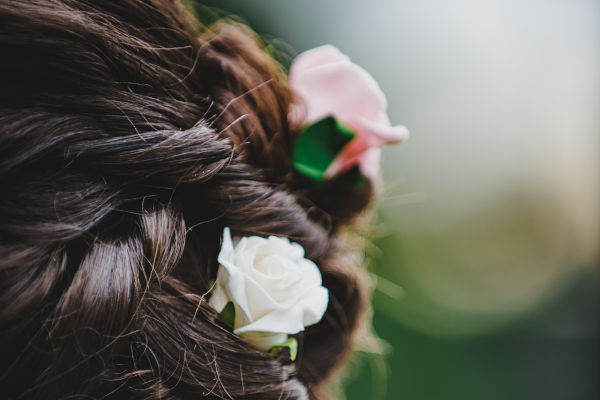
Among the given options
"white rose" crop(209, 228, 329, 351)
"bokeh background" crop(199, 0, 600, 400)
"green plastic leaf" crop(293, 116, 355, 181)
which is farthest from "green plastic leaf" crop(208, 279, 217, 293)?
"bokeh background" crop(199, 0, 600, 400)

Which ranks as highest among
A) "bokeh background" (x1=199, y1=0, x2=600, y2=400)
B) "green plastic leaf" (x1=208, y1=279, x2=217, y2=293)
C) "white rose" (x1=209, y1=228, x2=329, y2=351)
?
"white rose" (x1=209, y1=228, x2=329, y2=351)

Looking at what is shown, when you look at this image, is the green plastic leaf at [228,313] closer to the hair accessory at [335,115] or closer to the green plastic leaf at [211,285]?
the green plastic leaf at [211,285]

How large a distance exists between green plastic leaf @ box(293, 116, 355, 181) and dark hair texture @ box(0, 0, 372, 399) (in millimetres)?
52

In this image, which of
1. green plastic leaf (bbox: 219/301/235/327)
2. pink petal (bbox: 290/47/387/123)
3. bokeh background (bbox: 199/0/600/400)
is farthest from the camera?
bokeh background (bbox: 199/0/600/400)

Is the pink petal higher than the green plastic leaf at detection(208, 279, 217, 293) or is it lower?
higher

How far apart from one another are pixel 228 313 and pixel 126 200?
167mm

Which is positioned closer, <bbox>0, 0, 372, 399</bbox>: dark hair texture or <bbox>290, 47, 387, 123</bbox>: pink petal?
<bbox>0, 0, 372, 399</bbox>: dark hair texture

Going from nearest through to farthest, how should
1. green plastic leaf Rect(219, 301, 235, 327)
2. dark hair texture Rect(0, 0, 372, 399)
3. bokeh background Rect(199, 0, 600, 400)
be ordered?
dark hair texture Rect(0, 0, 372, 399)
green plastic leaf Rect(219, 301, 235, 327)
bokeh background Rect(199, 0, 600, 400)

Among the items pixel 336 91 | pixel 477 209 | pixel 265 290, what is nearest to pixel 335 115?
pixel 336 91

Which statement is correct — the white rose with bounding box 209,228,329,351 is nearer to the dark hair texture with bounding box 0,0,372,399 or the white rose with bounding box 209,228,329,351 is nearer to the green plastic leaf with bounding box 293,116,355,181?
the dark hair texture with bounding box 0,0,372,399

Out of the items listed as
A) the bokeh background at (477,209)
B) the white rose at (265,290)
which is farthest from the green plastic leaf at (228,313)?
the bokeh background at (477,209)

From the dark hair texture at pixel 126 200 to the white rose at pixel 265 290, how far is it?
0.02 meters

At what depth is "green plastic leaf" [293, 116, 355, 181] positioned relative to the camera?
712 mm

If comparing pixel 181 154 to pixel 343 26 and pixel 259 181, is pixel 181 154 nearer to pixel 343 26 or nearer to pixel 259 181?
pixel 259 181
